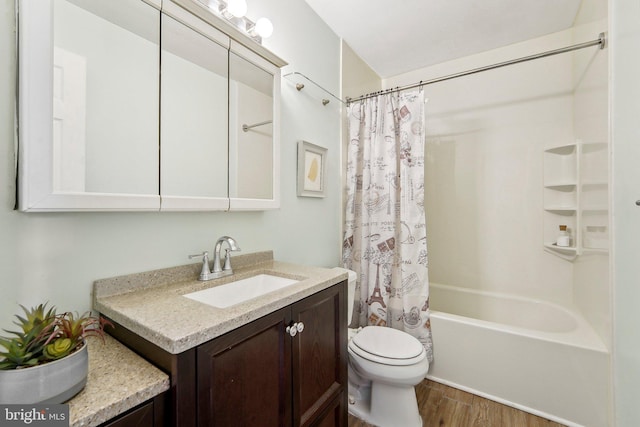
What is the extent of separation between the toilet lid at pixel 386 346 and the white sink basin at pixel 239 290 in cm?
69

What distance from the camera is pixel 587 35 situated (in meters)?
1.78

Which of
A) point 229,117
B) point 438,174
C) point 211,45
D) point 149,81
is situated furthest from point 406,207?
point 149,81

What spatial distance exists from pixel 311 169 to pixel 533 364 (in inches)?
71.6

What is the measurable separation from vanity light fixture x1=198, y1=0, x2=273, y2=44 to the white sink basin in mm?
1155

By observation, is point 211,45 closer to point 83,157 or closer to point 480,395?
point 83,157

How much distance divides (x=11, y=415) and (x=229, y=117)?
1.16 meters

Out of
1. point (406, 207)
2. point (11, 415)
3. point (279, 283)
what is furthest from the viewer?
point (406, 207)

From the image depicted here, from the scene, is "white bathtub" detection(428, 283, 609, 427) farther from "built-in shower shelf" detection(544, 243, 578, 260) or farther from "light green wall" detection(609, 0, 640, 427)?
"built-in shower shelf" detection(544, 243, 578, 260)

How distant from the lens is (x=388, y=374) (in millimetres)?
1461

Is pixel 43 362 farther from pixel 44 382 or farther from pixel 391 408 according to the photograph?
pixel 391 408

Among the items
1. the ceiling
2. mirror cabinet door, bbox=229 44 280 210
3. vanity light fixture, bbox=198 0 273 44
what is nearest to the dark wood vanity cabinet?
mirror cabinet door, bbox=229 44 280 210

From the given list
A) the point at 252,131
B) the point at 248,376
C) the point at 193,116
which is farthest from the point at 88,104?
the point at 248,376

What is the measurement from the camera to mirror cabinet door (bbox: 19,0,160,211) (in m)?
0.74

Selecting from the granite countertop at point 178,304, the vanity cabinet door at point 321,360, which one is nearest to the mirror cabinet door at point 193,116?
the granite countertop at point 178,304
